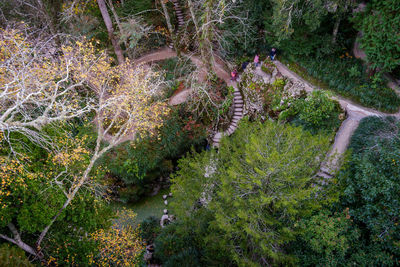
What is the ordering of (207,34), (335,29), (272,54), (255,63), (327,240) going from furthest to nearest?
(255,63), (272,54), (335,29), (207,34), (327,240)

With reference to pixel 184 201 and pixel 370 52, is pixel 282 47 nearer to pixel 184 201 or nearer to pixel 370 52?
pixel 370 52

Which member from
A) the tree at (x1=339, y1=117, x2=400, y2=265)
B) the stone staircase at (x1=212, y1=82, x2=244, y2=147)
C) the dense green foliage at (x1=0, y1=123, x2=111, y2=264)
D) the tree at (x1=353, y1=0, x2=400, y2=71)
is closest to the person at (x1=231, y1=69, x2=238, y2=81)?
the stone staircase at (x1=212, y1=82, x2=244, y2=147)

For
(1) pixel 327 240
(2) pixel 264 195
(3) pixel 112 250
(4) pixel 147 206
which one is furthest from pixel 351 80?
(3) pixel 112 250

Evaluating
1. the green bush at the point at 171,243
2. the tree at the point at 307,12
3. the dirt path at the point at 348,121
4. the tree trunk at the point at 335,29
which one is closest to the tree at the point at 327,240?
the dirt path at the point at 348,121

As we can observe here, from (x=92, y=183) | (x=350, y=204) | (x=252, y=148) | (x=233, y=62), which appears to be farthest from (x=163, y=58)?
(x=350, y=204)

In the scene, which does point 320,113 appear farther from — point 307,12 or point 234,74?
point 234,74

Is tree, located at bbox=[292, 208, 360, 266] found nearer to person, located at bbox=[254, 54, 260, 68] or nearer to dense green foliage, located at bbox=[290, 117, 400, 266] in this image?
dense green foliage, located at bbox=[290, 117, 400, 266]
